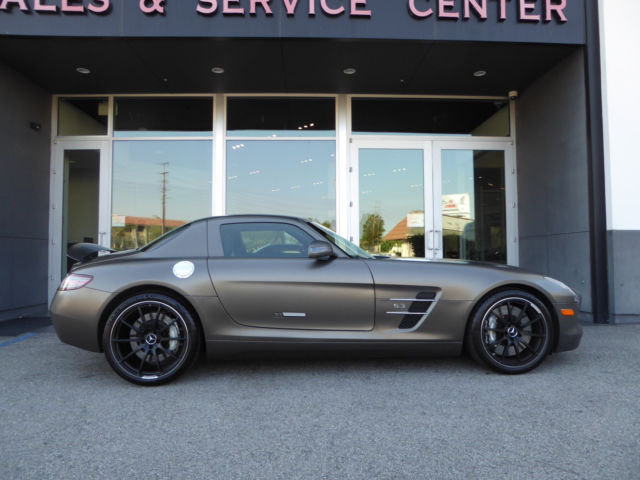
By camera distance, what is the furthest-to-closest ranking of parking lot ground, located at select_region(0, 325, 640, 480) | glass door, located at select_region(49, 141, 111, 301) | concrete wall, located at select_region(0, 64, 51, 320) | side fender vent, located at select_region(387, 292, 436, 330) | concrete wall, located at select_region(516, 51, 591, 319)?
glass door, located at select_region(49, 141, 111, 301) → concrete wall, located at select_region(0, 64, 51, 320) → concrete wall, located at select_region(516, 51, 591, 319) → side fender vent, located at select_region(387, 292, 436, 330) → parking lot ground, located at select_region(0, 325, 640, 480)

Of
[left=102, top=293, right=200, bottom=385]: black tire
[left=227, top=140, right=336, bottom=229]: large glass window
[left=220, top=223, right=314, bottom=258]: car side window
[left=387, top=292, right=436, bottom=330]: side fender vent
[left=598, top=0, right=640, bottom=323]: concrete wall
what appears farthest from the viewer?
[left=227, top=140, right=336, bottom=229]: large glass window

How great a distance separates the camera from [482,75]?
6520mm

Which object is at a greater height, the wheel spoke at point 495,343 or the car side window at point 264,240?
the car side window at point 264,240

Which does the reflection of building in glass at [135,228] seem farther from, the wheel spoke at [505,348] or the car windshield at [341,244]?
the wheel spoke at [505,348]

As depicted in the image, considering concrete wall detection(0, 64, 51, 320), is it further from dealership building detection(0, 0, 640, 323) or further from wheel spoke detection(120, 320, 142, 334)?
wheel spoke detection(120, 320, 142, 334)

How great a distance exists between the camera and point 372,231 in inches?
288

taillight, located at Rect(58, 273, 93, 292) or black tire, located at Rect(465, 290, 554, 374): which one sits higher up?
taillight, located at Rect(58, 273, 93, 292)

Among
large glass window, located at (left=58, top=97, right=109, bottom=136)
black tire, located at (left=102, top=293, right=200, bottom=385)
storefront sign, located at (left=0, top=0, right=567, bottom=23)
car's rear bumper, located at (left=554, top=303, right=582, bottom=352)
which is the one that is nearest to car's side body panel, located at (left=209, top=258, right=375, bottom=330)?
black tire, located at (left=102, top=293, right=200, bottom=385)

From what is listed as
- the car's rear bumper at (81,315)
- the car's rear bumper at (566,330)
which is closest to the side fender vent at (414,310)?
the car's rear bumper at (566,330)

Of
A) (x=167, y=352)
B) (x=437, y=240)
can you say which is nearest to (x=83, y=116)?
(x=167, y=352)

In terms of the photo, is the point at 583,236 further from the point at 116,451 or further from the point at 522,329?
the point at 116,451

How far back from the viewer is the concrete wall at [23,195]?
6.05 meters

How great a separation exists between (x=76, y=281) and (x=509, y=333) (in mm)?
3225

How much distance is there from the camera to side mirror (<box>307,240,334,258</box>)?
298 centimetres
